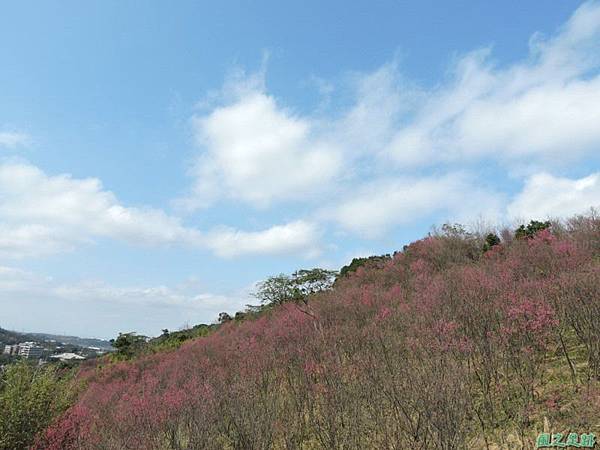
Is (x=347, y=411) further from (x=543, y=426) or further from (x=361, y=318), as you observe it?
(x=361, y=318)

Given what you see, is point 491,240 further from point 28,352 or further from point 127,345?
point 127,345

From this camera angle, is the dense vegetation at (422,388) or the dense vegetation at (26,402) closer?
the dense vegetation at (422,388)

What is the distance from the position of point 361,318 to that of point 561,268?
7.62m

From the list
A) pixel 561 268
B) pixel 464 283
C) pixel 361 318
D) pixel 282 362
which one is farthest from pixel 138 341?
pixel 561 268

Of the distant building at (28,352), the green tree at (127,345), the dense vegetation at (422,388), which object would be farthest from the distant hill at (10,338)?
the dense vegetation at (422,388)

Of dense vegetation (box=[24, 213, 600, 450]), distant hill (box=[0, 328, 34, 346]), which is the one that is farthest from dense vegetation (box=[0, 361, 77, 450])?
distant hill (box=[0, 328, 34, 346])

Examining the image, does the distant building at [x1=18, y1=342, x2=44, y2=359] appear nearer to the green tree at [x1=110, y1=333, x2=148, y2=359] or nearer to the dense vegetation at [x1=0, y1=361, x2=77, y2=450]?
the dense vegetation at [x1=0, y1=361, x2=77, y2=450]

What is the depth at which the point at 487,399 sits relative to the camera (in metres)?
7.50

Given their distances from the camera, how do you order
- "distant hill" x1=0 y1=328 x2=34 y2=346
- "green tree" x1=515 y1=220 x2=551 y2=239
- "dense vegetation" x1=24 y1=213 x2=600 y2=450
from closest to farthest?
"dense vegetation" x1=24 y1=213 x2=600 y2=450 → "green tree" x1=515 y1=220 x2=551 y2=239 → "distant hill" x1=0 y1=328 x2=34 y2=346

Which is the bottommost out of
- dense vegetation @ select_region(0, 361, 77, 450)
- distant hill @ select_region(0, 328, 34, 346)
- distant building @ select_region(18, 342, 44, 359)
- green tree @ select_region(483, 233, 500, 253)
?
dense vegetation @ select_region(0, 361, 77, 450)

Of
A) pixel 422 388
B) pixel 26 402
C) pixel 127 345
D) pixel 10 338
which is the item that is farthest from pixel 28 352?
pixel 10 338

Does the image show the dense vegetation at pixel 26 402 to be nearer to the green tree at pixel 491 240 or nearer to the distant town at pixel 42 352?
the distant town at pixel 42 352

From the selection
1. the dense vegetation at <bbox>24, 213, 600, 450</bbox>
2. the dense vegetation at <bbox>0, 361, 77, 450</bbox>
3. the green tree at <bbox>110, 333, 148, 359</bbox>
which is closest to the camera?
the dense vegetation at <bbox>24, 213, 600, 450</bbox>

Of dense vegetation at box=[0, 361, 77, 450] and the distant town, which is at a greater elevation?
the distant town
